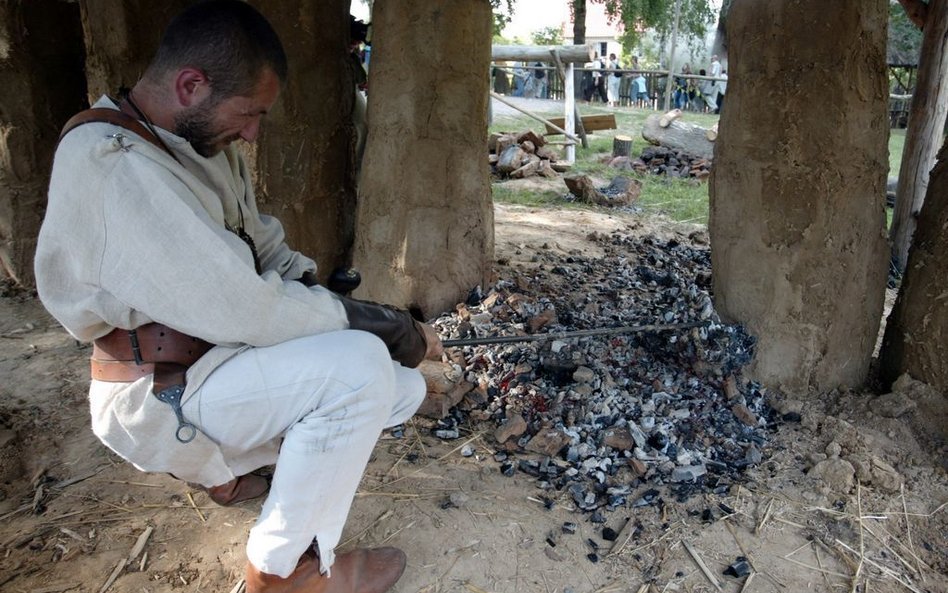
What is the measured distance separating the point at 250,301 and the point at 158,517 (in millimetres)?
1274

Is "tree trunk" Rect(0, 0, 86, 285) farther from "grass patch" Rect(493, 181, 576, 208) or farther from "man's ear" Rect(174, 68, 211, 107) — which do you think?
"grass patch" Rect(493, 181, 576, 208)

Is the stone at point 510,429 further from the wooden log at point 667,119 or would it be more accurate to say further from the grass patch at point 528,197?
the wooden log at point 667,119

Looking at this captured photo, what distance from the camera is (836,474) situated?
2740 millimetres

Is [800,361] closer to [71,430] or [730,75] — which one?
[730,75]

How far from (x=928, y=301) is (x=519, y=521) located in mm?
2025

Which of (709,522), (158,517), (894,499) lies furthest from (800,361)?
(158,517)

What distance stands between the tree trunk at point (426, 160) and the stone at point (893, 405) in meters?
2.16

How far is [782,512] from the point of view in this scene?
8.59 feet

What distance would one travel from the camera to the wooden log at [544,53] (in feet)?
33.8

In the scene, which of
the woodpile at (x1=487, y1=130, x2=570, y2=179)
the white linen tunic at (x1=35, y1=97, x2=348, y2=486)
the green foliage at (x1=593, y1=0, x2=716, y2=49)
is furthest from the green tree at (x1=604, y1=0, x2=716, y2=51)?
the white linen tunic at (x1=35, y1=97, x2=348, y2=486)

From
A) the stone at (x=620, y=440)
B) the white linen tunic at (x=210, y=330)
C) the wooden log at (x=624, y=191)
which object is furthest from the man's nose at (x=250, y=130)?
the wooden log at (x=624, y=191)

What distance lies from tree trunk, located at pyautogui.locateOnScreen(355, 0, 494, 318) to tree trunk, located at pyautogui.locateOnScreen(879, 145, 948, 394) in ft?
7.14

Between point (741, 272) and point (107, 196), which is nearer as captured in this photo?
point (107, 196)

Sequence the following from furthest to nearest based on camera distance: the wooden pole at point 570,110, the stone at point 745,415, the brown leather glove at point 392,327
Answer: the wooden pole at point 570,110, the stone at point 745,415, the brown leather glove at point 392,327
